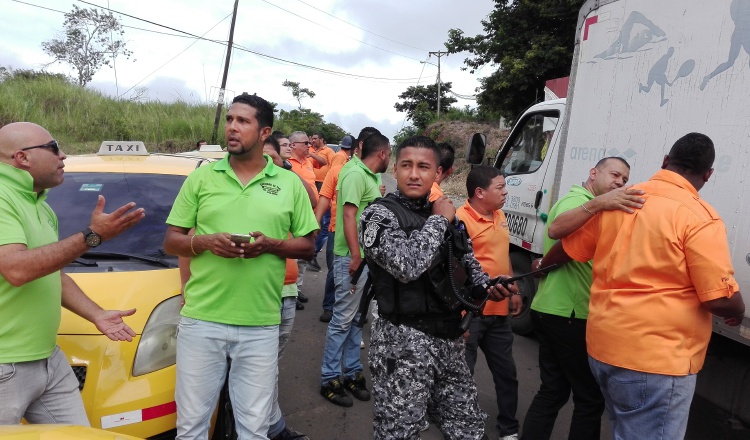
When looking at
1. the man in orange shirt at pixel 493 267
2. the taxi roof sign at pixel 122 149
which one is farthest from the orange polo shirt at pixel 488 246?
the taxi roof sign at pixel 122 149

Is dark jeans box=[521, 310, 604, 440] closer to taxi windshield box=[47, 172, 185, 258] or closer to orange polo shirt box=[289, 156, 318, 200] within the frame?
taxi windshield box=[47, 172, 185, 258]

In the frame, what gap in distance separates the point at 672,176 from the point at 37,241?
8.71 ft

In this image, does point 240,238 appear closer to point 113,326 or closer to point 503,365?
point 113,326

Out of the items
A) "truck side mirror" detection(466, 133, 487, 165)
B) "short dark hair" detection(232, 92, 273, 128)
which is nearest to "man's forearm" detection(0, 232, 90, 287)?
"short dark hair" detection(232, 92, 273, 128)

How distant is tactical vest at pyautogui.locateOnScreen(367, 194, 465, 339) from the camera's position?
2.26m

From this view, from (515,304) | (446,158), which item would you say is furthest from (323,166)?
(515,304)

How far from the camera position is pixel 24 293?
2.03m

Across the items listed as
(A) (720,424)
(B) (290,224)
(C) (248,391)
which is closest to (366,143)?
(B) (290,224)

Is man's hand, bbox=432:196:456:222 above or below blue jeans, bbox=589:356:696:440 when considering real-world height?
above

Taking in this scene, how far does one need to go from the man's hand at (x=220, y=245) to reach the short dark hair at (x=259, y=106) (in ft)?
2.16

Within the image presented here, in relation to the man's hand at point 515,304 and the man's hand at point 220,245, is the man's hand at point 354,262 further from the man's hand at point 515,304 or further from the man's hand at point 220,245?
the man's hand at point 220,245

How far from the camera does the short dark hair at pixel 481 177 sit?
3447mm

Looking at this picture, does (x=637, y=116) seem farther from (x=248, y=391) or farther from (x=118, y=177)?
(x=118, y=177)

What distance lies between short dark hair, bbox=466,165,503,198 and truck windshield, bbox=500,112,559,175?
201 centimetres
